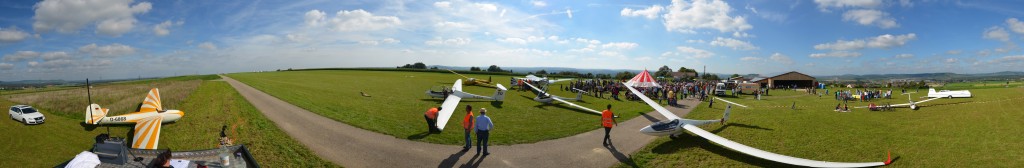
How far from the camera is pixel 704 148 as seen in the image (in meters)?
10.9

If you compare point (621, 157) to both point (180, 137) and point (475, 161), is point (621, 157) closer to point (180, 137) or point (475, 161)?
point (475, 161)

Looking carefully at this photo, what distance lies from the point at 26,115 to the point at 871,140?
27339 mm

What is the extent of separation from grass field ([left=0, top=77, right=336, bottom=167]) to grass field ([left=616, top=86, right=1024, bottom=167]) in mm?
9600

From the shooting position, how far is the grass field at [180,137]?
30.5 feet

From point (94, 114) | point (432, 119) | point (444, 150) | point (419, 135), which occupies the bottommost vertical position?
point (444, 150)

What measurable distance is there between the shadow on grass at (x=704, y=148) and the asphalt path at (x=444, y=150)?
26.3 inches

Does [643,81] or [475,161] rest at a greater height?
[643,81]

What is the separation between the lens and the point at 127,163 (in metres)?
6.59

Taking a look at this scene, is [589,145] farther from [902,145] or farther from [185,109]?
[185,109]

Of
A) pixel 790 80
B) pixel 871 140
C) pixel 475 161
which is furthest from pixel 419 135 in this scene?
pixel 790 80

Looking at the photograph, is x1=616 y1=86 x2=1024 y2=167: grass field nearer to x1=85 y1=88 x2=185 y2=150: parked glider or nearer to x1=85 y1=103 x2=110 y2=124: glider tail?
x1=85 y1=88 x2=185 y2=150: parked glider

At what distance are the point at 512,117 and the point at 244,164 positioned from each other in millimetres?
12301

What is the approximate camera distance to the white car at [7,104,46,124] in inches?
458

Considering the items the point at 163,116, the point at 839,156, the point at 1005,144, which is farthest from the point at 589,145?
the point at 163,116
